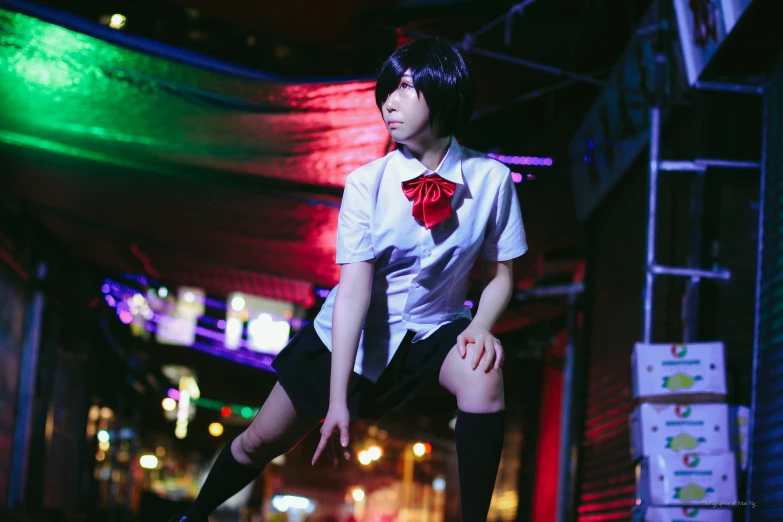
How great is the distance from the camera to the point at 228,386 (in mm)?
20906

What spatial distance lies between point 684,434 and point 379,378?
316cm

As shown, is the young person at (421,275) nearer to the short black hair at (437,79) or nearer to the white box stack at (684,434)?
the short black hair at (437,79)

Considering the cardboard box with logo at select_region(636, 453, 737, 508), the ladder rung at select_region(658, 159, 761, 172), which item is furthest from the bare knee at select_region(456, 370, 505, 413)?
the ladder rung at select_region(658, 159, 761, 172)

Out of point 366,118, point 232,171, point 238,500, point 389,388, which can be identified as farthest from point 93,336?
point 238,500

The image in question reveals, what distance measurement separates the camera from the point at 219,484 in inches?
127

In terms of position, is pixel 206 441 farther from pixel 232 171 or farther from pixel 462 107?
pixel 462 107

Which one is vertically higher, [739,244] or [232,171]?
[232,171]

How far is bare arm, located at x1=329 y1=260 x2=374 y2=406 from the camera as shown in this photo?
8.93 feet

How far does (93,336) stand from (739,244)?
12.6m

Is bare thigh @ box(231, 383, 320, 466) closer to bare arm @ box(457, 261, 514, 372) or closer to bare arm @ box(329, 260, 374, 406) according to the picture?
bare arm @ box(329, 260, 374, 406)

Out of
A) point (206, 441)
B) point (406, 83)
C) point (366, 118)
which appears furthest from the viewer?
point (206, 441)

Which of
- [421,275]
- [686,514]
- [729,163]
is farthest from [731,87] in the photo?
[421,275]

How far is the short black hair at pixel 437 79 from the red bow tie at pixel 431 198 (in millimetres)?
209

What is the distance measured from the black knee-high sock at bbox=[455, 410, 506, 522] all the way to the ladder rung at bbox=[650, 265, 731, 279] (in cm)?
383
